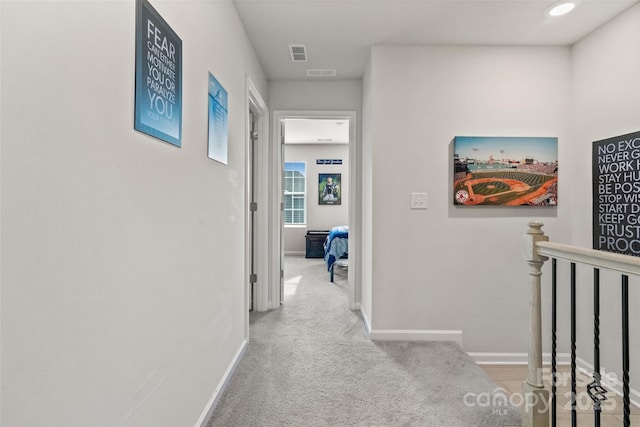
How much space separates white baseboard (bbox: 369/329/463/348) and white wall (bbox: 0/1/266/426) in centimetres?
158

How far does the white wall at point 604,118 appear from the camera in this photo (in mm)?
2207

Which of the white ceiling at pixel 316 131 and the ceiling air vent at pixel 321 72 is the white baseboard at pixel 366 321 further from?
the white ceiling at pixel 316 131

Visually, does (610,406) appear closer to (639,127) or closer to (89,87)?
(639,127)

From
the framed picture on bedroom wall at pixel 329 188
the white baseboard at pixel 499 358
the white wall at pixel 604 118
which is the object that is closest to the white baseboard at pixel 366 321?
the white baseboard at pixel 499 358

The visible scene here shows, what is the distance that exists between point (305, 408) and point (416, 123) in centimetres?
223

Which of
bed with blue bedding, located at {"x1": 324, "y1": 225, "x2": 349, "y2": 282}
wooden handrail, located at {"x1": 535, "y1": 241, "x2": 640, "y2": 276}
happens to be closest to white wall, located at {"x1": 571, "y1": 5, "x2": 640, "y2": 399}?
wooden handrail, located at {"x1": 535, "y1": 241, "x2": 640, "y2": 276}

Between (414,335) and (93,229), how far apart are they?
2535 millimetres

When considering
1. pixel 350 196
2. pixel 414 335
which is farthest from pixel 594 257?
pixel 350 196

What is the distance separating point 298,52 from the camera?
9.46ft

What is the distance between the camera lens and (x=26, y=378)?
67cm

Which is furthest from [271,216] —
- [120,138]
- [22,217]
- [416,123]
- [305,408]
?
[22,217]

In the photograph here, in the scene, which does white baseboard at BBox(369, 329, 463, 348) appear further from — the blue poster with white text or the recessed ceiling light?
the recessed ceiling light

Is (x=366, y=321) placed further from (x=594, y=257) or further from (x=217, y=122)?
(x=217, y=122)

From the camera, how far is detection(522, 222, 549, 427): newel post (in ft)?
5.26
